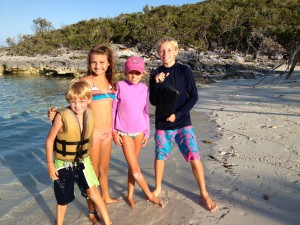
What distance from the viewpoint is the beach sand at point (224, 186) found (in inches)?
116

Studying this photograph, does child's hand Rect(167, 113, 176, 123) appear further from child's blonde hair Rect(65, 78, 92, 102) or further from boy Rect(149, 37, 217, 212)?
child's blonde hair Rect(65, 78, 92, 102)

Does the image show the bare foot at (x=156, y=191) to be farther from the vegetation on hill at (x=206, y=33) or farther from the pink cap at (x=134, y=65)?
the vegetation on hill at (x=206, y=33)

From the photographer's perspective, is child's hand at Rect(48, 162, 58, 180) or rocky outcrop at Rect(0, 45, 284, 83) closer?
child's hand at Rect(48, 162, 58, 180)

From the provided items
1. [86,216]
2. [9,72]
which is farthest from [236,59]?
[86,216]

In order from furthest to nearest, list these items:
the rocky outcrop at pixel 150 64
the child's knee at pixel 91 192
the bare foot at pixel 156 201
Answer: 1. the rocky outcrop at pixel 150 64
2. the bare foot at pixel 156 201
3. the child's knee at pixel 91 192

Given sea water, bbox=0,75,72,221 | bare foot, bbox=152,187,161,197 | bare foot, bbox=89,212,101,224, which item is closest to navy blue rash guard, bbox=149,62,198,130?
bare foot, bbox=152,187,161,197

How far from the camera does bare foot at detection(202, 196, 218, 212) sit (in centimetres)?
299

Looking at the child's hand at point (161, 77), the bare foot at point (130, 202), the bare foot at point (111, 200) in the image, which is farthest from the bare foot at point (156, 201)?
the child's hand at point (161, 77)

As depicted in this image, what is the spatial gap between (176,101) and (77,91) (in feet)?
3.49

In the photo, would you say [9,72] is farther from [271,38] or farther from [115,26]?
[271,38]

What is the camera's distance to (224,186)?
353 centimetres

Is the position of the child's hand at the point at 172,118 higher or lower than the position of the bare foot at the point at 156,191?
higher

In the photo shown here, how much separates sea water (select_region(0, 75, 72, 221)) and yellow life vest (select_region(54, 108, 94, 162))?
1574mm

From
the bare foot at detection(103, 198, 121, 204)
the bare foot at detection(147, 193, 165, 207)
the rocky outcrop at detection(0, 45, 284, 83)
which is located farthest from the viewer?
the rocky outcrop at detection(0, 45, 284, 83)
